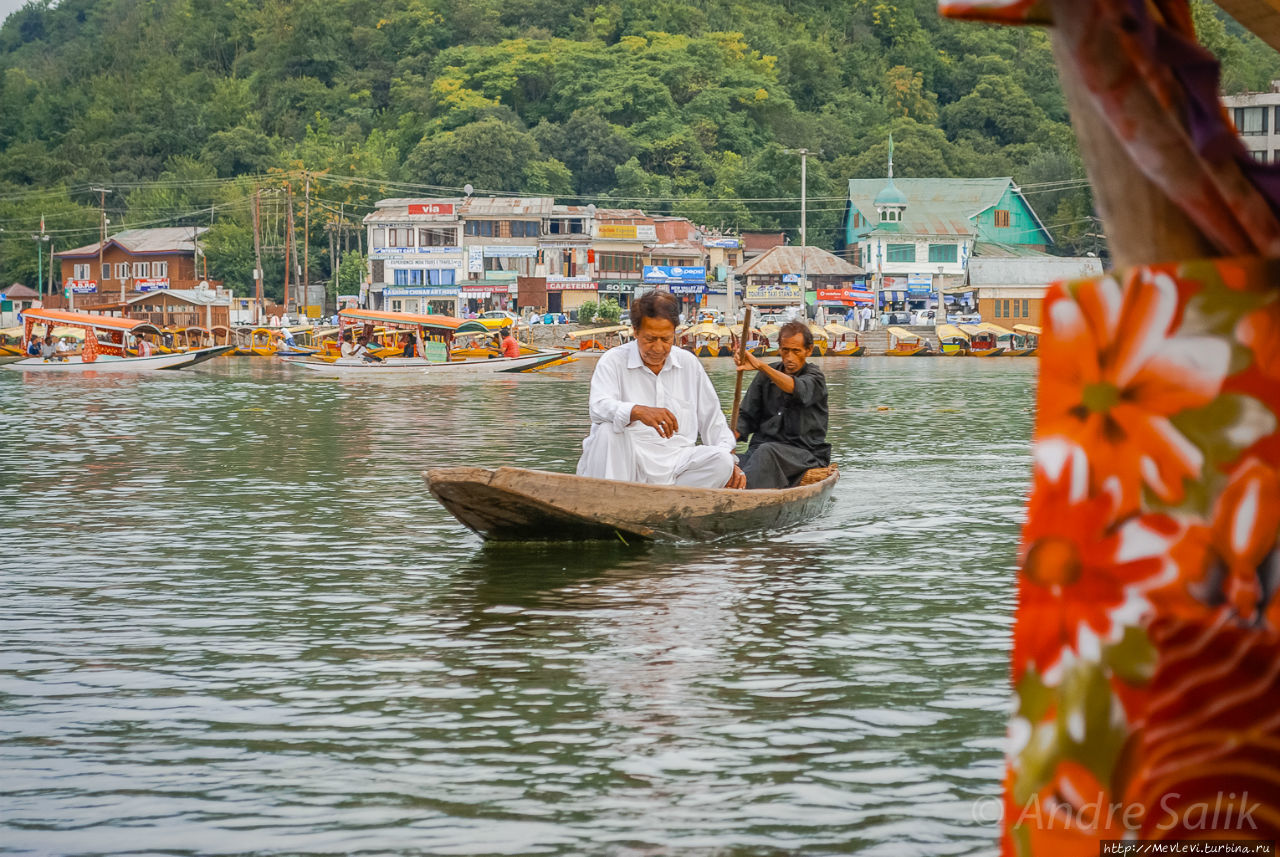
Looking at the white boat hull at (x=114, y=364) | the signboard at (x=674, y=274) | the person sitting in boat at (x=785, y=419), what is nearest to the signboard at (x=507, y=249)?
the signboard at (x=674, y=274)

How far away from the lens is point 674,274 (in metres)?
69.8

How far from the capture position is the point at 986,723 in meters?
5.17

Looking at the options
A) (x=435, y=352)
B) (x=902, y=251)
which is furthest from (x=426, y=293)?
(x=435, y=352)

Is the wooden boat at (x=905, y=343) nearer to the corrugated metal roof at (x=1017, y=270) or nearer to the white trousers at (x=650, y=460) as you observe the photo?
the corrugated metal roof at (x=1017, y=270)

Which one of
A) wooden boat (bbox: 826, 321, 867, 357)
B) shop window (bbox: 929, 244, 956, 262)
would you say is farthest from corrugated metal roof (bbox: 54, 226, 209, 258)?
shop window (bbox: 929, 244, 956, 262)

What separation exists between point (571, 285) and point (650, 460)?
204 ft

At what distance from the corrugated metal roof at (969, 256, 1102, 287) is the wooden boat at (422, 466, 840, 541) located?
63320mm

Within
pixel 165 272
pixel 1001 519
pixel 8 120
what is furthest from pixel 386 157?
pixel 1001 519

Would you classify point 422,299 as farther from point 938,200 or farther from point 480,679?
point 480,679

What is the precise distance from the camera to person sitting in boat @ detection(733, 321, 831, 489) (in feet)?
33.6

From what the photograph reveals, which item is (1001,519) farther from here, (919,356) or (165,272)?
(165,272)

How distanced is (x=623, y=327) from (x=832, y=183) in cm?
2567

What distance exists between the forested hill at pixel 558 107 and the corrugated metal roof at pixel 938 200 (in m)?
2.84

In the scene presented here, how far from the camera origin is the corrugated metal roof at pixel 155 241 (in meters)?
79.1
